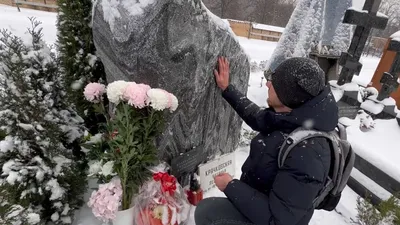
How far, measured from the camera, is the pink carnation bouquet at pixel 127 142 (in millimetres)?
1924

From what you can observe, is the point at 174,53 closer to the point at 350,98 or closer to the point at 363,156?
the point at 363,156

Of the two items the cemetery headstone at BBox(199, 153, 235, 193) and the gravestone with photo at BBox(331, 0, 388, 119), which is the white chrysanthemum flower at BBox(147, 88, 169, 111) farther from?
the gravestone with photo at BBox(331, 0, 388, 119)

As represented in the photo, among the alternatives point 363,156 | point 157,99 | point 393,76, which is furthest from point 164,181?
point 393,76

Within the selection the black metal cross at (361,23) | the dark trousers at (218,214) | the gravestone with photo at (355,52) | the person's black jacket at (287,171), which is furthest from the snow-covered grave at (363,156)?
the person's black jacket at (287,171)

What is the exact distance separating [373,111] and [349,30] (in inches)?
85.6

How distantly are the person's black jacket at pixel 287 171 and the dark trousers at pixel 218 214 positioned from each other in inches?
8.3

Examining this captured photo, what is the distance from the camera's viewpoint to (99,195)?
203 centimetres

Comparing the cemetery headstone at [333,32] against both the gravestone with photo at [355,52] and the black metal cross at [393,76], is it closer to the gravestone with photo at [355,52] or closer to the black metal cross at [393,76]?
the black metal cross at [393,76]

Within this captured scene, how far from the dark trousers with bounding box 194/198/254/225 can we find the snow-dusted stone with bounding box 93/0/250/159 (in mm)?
722

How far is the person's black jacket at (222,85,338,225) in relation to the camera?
145cm

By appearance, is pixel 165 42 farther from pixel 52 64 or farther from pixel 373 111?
pixel 373 111

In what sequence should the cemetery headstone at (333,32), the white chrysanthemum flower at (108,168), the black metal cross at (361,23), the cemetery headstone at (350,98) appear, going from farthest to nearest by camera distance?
1. the cemetery headstone at (333,32)
2. the cemetery headstone at (350,98)
3. the black metal cross at (361,23)
4. the white chrysanthemum flower at (108,168)

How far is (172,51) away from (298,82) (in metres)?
1.07

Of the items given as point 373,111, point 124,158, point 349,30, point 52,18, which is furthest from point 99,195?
point 52,18
